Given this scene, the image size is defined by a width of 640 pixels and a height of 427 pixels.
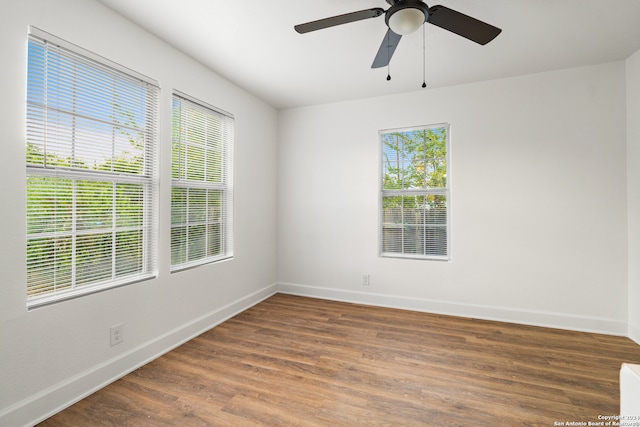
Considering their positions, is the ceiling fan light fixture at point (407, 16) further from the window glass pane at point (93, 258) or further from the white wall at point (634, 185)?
the white wall at point (634, 185)

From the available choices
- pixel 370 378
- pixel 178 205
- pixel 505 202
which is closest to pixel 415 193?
pixel 505 202

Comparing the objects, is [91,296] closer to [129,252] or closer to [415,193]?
[129,252]

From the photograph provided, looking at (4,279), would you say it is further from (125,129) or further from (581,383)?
(581,383)

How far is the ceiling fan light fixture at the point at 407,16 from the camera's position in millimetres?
1642

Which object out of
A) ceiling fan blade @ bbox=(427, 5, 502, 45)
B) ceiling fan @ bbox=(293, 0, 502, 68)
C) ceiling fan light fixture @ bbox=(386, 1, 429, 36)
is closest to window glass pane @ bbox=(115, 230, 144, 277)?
ceiling fan @ bbox=(293, 0, 502, 68)

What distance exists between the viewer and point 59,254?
6.21 feet

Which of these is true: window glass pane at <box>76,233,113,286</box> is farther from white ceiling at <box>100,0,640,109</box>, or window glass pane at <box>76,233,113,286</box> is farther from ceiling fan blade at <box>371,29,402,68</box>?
ceiling fan blade at <box>371,29,402,68</box>

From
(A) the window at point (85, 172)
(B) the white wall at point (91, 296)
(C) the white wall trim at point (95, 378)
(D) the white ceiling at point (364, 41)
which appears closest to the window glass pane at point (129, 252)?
(A) the window at point (85, 172)

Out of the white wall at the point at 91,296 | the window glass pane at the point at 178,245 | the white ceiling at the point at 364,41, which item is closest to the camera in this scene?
the white wall at the point at 91,296

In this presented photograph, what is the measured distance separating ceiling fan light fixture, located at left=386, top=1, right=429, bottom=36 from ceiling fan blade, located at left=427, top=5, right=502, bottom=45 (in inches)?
2.2

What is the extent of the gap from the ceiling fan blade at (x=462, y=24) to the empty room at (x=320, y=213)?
0.02m

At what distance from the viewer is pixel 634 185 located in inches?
110

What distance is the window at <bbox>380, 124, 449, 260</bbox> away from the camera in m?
3.60

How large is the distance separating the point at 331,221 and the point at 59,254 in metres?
2.85
